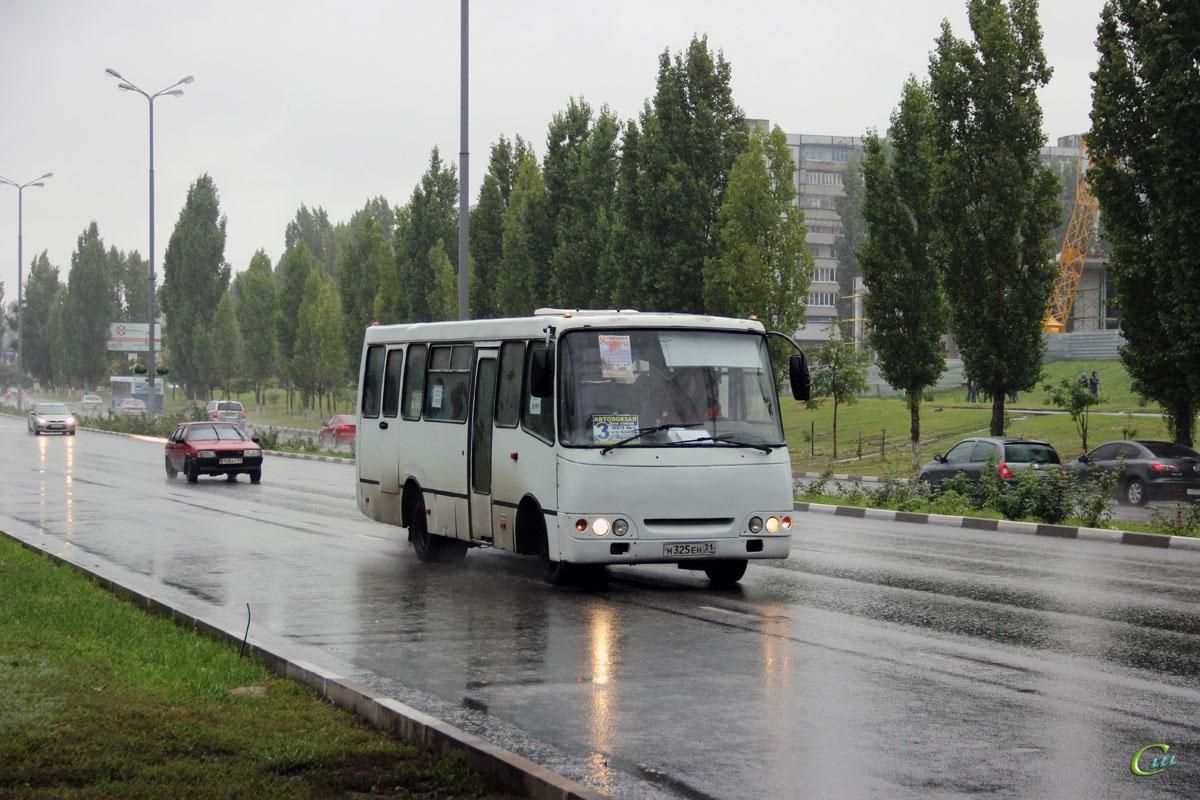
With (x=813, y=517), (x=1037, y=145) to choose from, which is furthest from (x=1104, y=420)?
A: (x=813, y=517)

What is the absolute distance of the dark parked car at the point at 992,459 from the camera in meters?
28.4

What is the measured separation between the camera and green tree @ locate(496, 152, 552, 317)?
58688 millimetres

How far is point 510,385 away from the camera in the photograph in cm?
1568

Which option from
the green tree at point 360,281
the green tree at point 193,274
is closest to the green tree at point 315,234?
the green tree at point 193,274

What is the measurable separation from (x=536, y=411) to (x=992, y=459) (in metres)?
15.4

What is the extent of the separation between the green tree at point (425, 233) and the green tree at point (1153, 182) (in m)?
41.6

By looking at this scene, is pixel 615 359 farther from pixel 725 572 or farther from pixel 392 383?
pixel 392 383

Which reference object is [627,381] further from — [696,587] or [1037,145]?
[1037,145]

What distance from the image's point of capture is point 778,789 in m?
6.87

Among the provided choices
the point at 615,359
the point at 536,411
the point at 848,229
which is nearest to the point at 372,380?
the point at 536,411

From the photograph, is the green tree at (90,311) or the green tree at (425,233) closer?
the green tree at (425,233)

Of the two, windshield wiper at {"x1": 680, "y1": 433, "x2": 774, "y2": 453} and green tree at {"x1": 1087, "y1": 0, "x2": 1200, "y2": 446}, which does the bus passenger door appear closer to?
windshield wiper at {"x1": 680, "y1": 433, "x2": 774, "y2": 453}

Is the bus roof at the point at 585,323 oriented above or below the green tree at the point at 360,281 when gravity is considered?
below

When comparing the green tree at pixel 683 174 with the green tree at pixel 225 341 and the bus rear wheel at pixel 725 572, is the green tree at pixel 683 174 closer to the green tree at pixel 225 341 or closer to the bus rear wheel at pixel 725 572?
the bus rear wheel at pixel 725 572
